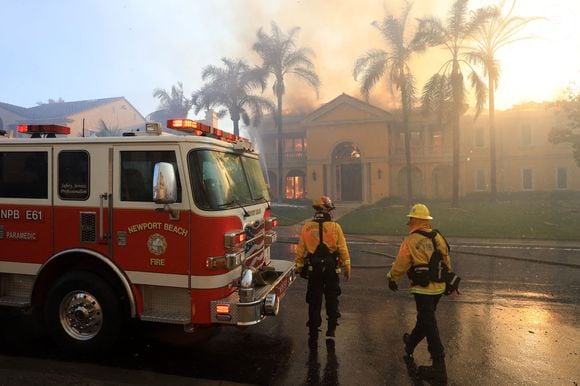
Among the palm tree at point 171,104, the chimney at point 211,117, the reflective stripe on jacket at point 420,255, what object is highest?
the palm tree at point 171,104

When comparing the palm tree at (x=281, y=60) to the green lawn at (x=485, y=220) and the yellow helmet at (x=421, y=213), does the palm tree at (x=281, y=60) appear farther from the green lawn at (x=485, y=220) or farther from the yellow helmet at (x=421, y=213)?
the yellow helmet at (x=421, y=213)

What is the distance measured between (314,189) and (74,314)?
25.4m

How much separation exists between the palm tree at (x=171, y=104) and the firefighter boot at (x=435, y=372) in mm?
47099

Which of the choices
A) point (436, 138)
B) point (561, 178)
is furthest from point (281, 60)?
point (561, 178)

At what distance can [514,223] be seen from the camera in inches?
646

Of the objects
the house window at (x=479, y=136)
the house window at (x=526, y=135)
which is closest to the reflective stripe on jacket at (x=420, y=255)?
the house window at (x=479, y=136)

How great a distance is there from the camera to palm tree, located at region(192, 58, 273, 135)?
28578 millimetres

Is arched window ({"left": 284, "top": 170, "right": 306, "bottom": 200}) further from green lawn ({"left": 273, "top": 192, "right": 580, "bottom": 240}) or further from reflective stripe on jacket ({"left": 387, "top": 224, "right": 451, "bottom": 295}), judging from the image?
reflective stripe on jacket ({"left": 387, "top": 224, "right": 451, "bottom": 295})

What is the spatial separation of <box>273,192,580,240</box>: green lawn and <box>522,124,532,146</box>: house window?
860 cm

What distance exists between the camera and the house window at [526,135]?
29562mm

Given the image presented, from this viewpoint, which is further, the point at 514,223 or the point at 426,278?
the point at 514,223

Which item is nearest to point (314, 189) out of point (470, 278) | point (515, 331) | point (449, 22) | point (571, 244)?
point (449, 22)

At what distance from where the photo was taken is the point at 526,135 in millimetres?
29609

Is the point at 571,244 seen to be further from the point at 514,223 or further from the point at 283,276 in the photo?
the point at 283,276
